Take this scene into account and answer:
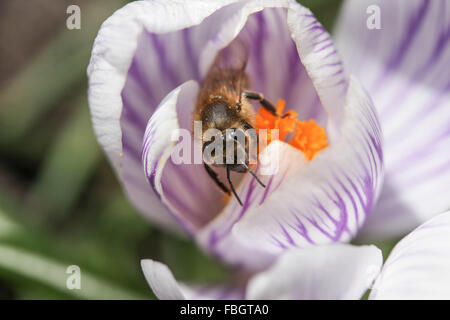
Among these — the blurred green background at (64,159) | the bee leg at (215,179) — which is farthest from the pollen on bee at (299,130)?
the blurred green background at (64,159)

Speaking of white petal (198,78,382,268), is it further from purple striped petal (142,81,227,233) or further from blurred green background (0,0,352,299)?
blurred green background (0,0,352,299)

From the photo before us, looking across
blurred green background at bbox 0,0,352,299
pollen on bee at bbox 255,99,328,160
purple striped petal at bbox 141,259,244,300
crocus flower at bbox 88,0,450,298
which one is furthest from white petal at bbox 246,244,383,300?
blurred green background at bbox 0,0,352,299

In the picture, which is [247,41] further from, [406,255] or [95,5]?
[95,5]

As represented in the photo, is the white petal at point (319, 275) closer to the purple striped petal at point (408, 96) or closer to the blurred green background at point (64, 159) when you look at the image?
the purple striped petal at point (408, 96)

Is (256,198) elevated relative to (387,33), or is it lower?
lower

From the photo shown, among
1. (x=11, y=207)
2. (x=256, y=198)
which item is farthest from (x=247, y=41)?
(x=11, y=207)

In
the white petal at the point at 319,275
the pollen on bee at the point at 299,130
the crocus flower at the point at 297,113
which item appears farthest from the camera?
the pollen on bee at the point at 299,130

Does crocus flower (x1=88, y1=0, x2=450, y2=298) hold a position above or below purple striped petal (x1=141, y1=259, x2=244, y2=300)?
above
